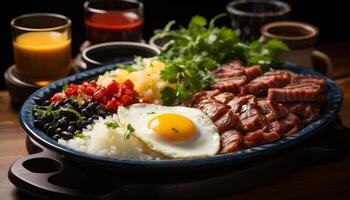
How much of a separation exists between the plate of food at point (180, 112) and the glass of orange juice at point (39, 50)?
0.32m

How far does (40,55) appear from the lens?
372 centimetres

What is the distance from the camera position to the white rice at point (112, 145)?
108 inches

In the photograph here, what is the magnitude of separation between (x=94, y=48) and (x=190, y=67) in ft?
2.54

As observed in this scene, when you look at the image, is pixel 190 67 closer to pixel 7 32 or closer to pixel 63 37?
pixel 63 37

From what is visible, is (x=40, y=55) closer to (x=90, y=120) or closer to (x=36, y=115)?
(x=36, y=115)

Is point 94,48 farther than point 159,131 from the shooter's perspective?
Yes

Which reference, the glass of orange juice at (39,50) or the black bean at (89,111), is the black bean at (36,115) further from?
the glass of orange juice at (39,50)

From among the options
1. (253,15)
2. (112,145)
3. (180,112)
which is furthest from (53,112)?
(253,15)

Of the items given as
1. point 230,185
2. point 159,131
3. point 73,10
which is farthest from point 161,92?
point 73,10

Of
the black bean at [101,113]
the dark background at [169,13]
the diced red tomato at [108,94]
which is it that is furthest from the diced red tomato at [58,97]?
the dark background at [169,13]

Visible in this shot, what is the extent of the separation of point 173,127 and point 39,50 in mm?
1246

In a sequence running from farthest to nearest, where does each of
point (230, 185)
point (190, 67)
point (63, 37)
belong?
point (63, 37)
point (190, 67)
point (230, 185)

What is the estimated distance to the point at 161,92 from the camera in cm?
325

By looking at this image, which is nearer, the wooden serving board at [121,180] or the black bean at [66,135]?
the wooden serving board at [121,180]
